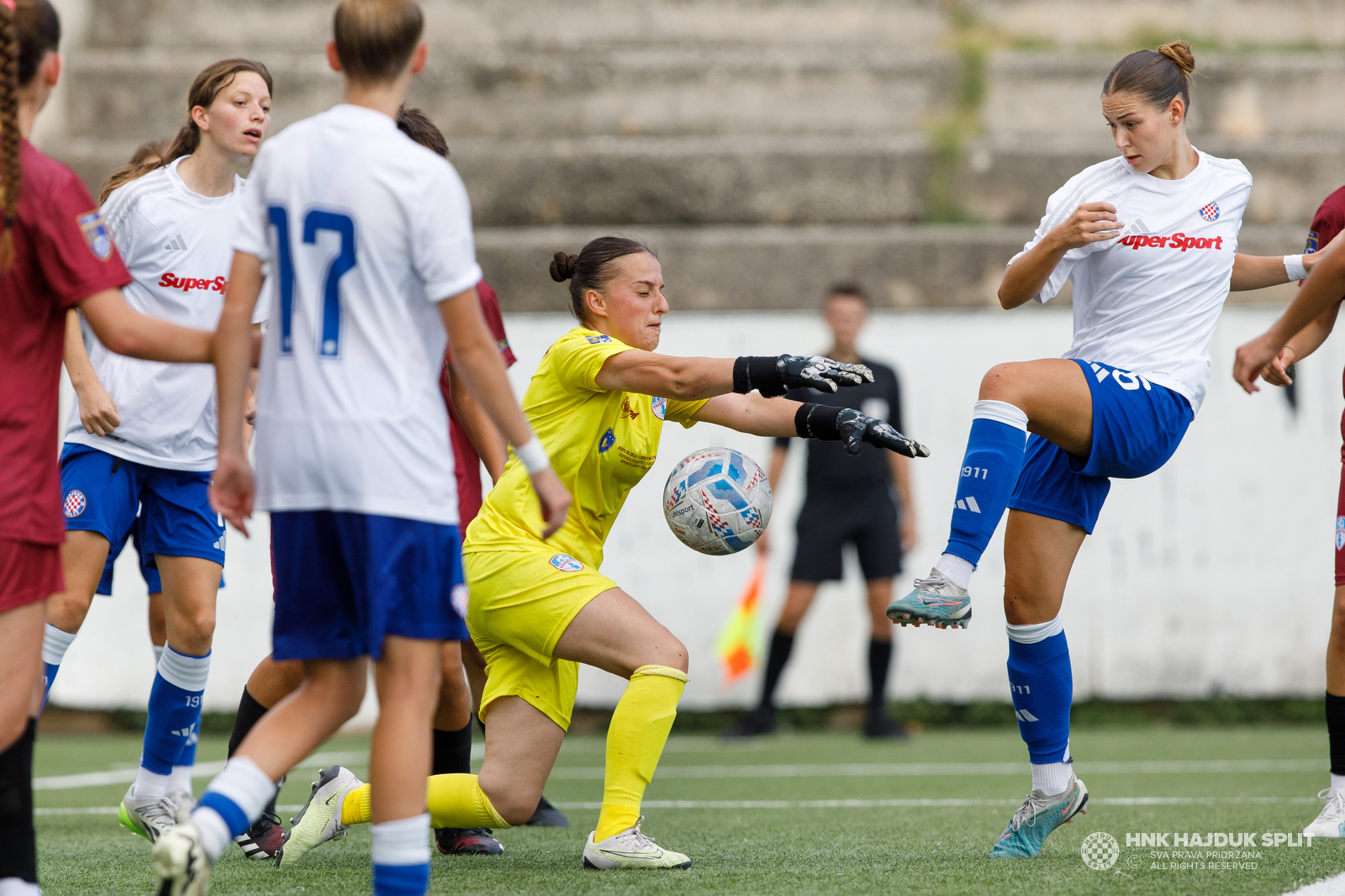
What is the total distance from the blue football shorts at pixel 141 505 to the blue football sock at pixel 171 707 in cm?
35

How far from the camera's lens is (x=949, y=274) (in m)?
10.1

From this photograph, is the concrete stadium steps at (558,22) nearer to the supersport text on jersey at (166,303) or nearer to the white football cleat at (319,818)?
the supersport text on jersey at (166,303)

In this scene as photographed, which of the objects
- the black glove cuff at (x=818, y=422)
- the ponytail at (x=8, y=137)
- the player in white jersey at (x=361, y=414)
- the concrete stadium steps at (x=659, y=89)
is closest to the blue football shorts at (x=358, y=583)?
the player in white jersey at (x=361, y=414)

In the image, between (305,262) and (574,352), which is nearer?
(305,262)

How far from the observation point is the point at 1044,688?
407 centimetres

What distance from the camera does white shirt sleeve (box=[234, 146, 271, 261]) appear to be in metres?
2.78

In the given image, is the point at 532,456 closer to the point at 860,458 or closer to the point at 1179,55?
the point at 1179,55

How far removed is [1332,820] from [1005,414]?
5.89 ft

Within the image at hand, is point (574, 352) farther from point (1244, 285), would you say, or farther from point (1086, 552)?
point (1086, 552)

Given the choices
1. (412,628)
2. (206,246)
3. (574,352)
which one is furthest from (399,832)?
(206,246)

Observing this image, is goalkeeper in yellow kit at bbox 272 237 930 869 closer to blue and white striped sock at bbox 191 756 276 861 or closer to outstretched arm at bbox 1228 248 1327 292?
blue and white striped sock at bbox 191 756 276 861

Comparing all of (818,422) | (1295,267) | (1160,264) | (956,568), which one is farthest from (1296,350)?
(818,422)

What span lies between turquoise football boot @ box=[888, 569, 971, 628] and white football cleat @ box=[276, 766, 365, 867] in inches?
67.9

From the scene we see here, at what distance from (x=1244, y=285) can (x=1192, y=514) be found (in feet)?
16.6
